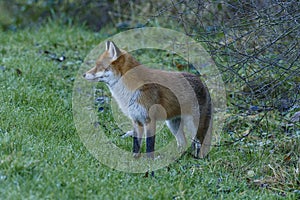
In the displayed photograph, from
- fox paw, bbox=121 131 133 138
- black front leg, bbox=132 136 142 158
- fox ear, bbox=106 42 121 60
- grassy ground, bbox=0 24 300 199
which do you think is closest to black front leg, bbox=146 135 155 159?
black front leg, bbox=132 136 142 158

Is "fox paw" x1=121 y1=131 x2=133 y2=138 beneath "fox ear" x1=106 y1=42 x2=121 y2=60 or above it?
beneath

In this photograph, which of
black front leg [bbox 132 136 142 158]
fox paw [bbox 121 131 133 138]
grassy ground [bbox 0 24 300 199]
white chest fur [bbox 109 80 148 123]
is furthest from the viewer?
fox paw [bbox 121 131 133 138]

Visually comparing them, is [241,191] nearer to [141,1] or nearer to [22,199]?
[22,199]

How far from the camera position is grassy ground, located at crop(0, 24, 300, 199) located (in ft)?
15.5

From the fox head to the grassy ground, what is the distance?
2.41 feet

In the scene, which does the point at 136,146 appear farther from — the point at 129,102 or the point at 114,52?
the point at 114,52

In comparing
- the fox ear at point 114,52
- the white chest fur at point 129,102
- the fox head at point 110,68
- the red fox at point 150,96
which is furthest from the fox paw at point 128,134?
the fox ear at point 114,52

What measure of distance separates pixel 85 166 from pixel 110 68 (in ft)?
4.09

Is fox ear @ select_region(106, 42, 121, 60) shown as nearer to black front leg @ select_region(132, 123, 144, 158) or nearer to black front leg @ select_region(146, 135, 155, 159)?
black front leg @ select_region(132, 123, 144, 158)

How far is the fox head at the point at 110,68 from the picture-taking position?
601cm

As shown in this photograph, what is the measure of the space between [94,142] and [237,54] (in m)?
1.82

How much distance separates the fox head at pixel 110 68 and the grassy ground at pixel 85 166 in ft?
2.41

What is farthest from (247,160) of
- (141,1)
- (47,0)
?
(47,0)

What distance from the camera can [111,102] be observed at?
26.6 feet
